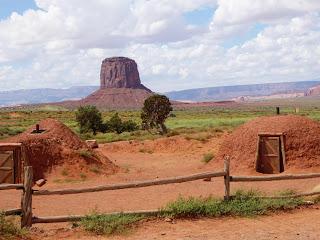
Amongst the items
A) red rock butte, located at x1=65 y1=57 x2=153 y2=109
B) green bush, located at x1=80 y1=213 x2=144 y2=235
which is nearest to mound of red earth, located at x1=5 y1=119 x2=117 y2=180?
green bush, located at x1=80 y1=213 x2=144 y2=235

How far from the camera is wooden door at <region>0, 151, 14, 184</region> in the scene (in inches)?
659

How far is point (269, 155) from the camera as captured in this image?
18.8 meters

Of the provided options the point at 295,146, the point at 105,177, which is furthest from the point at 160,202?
the point at 295,146

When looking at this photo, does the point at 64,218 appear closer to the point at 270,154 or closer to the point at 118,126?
the point at 270,154

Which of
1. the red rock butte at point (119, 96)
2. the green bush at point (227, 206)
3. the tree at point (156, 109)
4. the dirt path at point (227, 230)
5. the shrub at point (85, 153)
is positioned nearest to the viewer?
the dirt path at point (227, 230)

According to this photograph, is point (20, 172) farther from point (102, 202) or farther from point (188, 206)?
point (188, 206)

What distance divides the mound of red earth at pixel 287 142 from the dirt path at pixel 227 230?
860cm

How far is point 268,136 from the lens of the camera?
19047 millimetres

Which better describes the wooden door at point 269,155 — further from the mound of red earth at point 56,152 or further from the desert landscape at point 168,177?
the mound of red earth at point 56,152

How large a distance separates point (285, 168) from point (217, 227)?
970cm

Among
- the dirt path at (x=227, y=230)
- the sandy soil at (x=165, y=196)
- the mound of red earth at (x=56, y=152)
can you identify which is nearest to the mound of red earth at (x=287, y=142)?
the sandy soil at (x=165, y=196)

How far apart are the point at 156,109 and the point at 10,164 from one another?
23.6 meters

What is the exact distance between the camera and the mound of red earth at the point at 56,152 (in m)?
18.9

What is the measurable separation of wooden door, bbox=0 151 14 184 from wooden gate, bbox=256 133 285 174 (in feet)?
30.9
